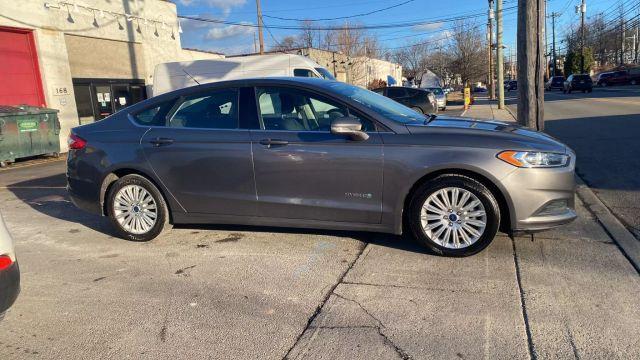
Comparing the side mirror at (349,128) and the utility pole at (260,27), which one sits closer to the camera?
the side mirror at (349,128)

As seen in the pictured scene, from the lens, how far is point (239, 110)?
4.81m

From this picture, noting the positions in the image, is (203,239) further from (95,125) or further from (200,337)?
(200,337)

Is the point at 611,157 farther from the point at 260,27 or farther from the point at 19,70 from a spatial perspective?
the point at 260,27

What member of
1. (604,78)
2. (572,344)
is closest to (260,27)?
(572,344)

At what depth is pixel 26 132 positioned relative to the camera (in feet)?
43.0

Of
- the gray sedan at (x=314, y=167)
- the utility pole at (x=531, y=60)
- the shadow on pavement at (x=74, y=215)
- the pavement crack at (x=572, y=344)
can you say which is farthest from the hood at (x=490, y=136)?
the utility pole at (x=531, y=60)

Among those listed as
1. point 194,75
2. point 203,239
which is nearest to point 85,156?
point 203,239

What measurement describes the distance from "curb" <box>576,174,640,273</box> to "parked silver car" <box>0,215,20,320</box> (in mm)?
4455

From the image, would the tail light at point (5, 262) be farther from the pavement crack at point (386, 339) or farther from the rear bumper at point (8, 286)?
the pavement crack at point (386, 339)

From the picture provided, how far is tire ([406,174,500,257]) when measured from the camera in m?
4.10

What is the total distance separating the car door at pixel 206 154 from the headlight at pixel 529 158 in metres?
2.28

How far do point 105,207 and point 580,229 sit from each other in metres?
4.89

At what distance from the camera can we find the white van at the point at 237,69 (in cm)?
1406

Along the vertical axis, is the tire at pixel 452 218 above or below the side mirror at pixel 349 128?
below
